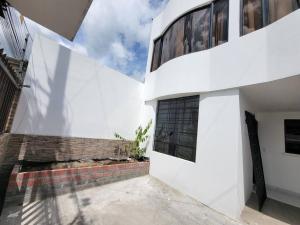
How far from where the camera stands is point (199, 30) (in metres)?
5.50

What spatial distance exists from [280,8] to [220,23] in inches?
64.0

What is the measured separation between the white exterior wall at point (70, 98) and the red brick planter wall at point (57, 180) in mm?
1773

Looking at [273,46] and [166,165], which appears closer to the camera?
[273,46]

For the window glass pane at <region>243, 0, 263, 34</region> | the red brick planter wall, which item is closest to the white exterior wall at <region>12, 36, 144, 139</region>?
the red brick planter wall

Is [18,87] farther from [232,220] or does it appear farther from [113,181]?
[232,220]

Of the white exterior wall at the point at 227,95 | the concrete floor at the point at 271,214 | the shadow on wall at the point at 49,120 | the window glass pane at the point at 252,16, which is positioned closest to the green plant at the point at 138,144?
the white exterior wall at the point at 227,95

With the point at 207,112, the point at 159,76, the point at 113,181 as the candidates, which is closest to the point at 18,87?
the point at 113,181

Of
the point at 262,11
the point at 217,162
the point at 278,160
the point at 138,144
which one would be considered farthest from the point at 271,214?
the point at 262,11

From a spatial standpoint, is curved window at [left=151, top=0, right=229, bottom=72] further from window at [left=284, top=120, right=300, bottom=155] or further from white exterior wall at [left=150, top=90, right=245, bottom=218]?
window at [left=284, top=120, right=300, bottom=155]

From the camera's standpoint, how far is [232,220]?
3725 millimetres

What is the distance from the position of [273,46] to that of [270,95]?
57.1 inches

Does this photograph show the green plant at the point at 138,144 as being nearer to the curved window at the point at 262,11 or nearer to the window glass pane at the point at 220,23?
the window glass pane at the point at 220,23

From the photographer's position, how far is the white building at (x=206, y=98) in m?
3.83

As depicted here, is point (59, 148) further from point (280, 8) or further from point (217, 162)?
point (280, 8)
